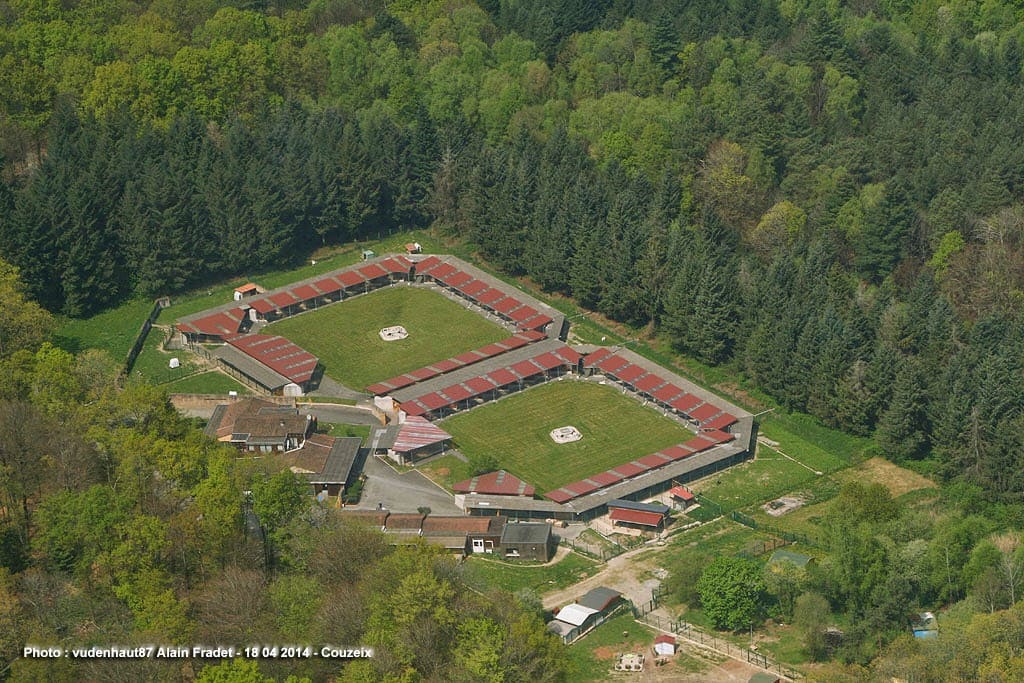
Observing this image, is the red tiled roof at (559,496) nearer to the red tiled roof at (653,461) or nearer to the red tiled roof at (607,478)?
the red tiled roof at (607,478)

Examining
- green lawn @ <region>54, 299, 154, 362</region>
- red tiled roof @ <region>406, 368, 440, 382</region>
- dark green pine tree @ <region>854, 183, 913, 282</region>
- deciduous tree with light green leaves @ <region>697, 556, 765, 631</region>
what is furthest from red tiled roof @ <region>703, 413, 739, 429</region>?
green lawn @ <region>54, 299, 154, 362</region>

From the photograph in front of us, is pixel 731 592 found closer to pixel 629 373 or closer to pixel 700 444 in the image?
pixel 700 444

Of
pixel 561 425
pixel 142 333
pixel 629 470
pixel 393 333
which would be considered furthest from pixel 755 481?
pixel 142 333

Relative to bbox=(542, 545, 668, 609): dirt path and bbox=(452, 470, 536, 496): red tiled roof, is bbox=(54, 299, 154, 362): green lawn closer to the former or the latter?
bbox=(452, 470, 536, 496): red tiled roof

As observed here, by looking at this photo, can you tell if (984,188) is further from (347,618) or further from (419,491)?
(347,618)

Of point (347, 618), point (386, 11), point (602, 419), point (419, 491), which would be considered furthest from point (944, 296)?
point (386, 11)
